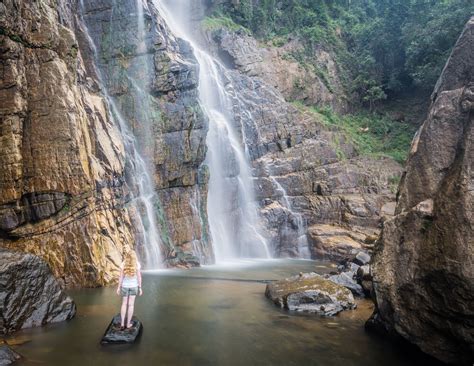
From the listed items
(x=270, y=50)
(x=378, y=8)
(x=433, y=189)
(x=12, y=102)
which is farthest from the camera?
(x=378, y=8)

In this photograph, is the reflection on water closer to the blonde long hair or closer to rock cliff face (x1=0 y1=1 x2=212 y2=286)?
the blonde long hair

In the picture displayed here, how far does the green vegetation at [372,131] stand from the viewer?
3634 cm

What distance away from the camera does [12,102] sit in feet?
46.5

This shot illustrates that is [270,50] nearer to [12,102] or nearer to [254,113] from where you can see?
[254,113]

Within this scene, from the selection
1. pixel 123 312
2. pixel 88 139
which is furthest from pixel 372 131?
pixel 123 312

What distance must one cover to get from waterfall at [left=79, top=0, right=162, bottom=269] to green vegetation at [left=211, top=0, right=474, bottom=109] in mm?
20562

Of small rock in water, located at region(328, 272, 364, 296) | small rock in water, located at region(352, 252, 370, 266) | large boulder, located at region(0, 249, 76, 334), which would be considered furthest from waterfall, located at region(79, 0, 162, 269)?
small rock in water, located at region(352, 252, 370, 266)

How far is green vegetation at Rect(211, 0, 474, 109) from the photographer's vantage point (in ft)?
124

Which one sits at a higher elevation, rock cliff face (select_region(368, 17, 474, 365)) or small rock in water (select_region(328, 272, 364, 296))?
rock cliff face (select_region(368, 17, 474, 365))

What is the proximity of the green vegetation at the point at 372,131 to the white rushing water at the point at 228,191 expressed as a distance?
1036 cm

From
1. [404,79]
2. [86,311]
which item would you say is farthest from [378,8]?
[86,311]

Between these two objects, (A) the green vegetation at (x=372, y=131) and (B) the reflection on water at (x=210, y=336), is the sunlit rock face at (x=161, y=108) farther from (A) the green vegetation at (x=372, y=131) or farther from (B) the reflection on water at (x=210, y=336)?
(A) the green vegetation at (x=372, y=131)

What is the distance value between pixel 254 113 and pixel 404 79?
21.1 metres

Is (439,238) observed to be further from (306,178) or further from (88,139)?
(306,178)
